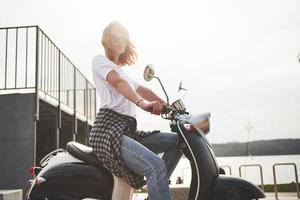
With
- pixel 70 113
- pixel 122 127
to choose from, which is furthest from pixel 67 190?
pixel 70 113

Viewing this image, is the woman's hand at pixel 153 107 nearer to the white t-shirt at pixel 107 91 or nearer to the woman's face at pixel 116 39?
the white t-shirt at pixel 107 91

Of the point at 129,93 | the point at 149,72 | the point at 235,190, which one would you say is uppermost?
the point at 149,72

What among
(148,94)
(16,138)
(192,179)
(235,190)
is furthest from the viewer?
(16,138)

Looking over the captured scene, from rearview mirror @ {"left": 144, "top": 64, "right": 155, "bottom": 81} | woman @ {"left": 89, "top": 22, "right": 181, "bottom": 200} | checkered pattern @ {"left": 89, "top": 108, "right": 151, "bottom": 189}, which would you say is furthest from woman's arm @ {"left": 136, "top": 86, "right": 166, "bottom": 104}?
checkered pattern @ {"left": 89, "top": 108, "right": 151, "bottom": 189}

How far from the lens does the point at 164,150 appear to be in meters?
2.53

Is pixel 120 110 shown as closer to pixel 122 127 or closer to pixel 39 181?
pixel 122 127

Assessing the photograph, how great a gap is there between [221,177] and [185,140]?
30cm

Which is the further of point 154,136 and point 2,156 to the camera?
point 2,156

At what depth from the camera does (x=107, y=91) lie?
246cm

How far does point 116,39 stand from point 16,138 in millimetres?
5996

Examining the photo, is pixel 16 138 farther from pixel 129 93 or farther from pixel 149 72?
pixel 129 93

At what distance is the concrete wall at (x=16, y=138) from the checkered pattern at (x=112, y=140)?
19.0 ft

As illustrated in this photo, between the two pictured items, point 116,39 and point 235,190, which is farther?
point 116,39

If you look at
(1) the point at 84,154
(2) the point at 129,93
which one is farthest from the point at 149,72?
(1) the point at 84,154
